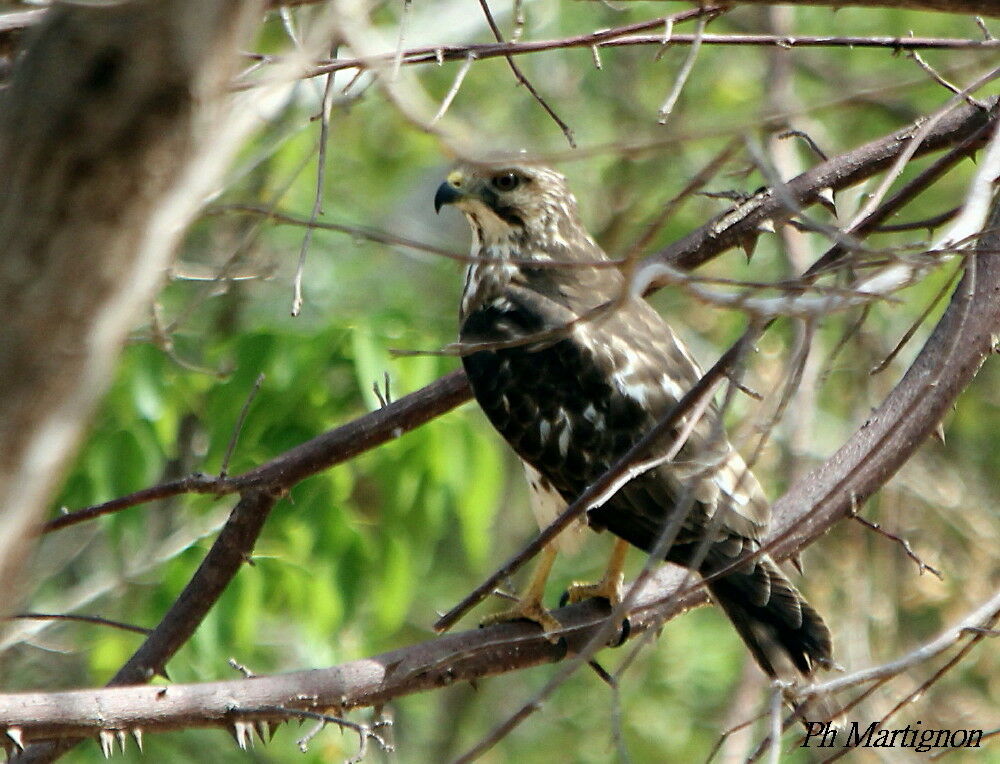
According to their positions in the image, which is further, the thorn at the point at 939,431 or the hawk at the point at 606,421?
the hawk at the point at 606,421

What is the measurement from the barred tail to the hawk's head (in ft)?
6.12

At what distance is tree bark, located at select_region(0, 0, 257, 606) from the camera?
119 centimetres

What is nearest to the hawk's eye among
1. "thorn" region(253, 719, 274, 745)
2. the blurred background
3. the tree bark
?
the blurred background

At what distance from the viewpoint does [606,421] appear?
428 centimetres

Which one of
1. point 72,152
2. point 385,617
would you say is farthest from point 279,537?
point 72,152

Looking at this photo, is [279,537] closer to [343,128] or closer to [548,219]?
[548,219]

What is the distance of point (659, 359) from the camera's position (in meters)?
4.46

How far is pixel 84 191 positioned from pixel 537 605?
3258 millimetres

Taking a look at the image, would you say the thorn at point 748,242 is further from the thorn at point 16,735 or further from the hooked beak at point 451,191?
the thorn at point 16,735

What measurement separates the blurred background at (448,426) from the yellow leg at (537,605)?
0.57 meters

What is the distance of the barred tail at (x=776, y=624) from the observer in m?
3.69

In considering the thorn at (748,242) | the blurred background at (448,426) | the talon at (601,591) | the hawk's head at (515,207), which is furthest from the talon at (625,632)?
the hawk's head at (515,207)

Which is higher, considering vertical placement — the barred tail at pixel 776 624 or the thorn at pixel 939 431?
the thorn at pixel 939 431

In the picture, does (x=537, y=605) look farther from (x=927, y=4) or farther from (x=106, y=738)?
(x=927, y=4)
